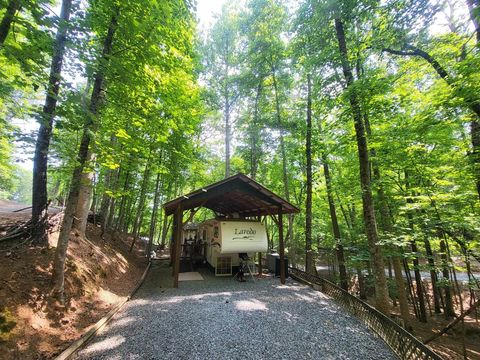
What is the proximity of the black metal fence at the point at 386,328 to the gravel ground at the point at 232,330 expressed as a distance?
0.21 metres

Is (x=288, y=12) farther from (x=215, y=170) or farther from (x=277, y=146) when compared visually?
(x=215, y=170)

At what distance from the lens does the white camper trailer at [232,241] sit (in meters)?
10.3

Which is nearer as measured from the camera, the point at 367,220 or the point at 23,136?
the point at 23,136

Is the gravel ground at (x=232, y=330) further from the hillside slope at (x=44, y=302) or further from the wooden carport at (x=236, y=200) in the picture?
the wooden carport at (x=236, y=200)

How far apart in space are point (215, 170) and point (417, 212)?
18.0 m

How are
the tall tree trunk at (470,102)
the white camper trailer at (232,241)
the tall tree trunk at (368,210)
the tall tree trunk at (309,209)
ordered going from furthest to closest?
the tall tree trunk at (309,209), the white camper trailer at (232,241), the tall tree trunk at (368,210), the tall tree trunk at (470,102)

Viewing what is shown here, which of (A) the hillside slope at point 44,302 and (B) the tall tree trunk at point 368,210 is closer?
(A) the hillside slope at point 44,302

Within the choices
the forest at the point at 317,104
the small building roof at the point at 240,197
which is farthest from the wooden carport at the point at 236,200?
the forest at the point at 317,104

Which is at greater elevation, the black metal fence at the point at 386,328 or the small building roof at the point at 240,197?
the small building roof at the point at 240,197

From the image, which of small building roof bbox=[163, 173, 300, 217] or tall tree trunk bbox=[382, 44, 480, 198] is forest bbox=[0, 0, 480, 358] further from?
small building roof bbox=[163, 173, 300, 217]

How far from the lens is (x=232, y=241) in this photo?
406 inches

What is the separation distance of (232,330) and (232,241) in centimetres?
519

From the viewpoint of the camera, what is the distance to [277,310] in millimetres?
6551

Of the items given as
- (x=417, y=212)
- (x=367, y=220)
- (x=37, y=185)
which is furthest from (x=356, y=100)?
(x=37, y=185)
